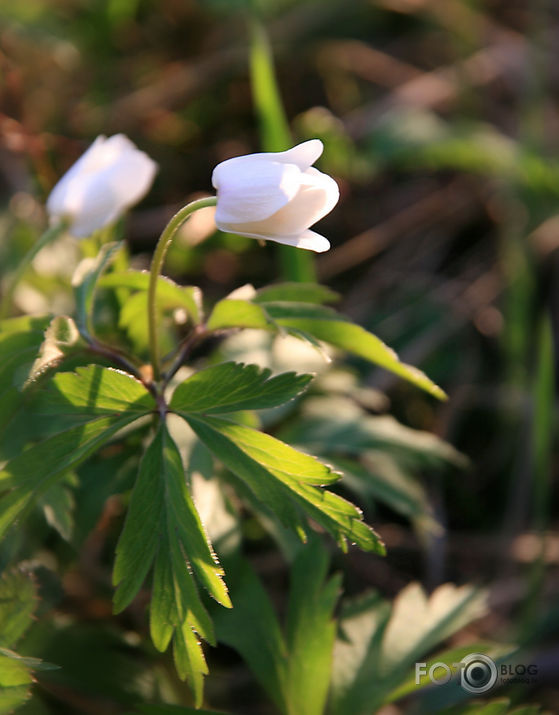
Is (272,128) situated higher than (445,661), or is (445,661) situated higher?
(272,128)

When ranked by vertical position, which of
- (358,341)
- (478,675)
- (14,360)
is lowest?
(478,675)

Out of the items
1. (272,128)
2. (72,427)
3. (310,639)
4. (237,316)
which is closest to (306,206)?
(237,316)

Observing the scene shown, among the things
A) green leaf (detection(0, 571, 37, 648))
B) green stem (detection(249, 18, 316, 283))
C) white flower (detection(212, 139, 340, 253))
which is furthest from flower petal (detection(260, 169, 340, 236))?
green stem (detection(249, 18, 316, 283))

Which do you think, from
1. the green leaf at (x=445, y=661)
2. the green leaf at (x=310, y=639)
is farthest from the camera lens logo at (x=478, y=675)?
the green leaf at (x=310, y=639)

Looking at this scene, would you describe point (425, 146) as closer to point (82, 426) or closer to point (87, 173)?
point (87, 173)

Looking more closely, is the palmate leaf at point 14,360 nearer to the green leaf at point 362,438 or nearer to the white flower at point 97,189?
the white flower at point 97,189

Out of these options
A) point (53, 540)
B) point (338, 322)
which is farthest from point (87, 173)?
point (53, 540)

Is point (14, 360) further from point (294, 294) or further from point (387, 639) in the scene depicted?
point (387, 639)
